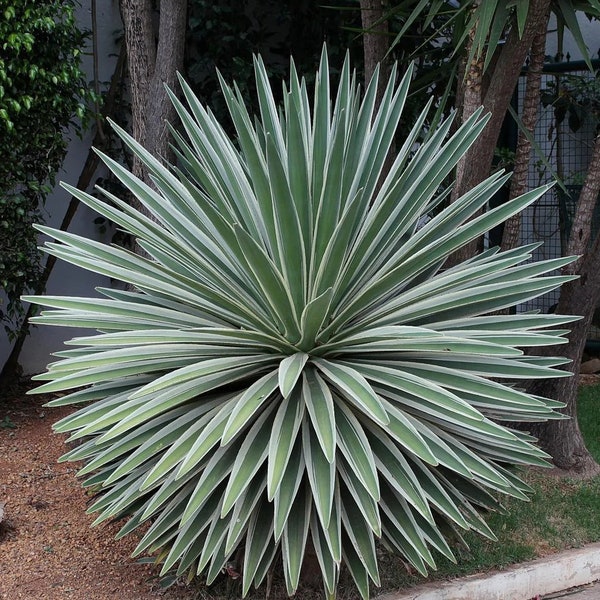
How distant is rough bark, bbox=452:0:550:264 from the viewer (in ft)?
12.0

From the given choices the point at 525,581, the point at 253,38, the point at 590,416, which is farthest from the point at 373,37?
the point at 590,416

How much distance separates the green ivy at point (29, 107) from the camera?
171 inches

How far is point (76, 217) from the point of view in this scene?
20.1 feet

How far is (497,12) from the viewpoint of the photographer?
3.52 meters

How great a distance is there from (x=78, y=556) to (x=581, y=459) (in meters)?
2.94

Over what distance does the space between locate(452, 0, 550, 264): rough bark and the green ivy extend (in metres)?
2.37

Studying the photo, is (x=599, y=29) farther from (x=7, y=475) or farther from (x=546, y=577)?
(x=7, y=475)

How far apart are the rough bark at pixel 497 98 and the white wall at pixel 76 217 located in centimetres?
332

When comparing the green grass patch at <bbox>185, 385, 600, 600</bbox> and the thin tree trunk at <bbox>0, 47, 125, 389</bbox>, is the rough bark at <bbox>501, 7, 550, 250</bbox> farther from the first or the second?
the thin tree trunk at <bbox>0, 47, 125, 389</bbox>

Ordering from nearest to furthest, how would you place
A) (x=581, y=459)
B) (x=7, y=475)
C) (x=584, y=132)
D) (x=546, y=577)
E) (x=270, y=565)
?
1. (x=270, y=565)
2. (x=546, y=577)
3. (x=7, y=475)
4. (x=581, y=459)
5. (x=584, y=132)

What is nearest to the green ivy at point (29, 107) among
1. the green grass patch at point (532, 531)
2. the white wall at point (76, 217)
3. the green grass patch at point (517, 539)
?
the white wall at point (76, 217)

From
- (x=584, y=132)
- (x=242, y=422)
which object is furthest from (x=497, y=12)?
(x=584, y=132)

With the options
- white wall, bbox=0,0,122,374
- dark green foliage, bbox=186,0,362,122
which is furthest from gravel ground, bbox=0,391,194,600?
dark green foliage, bbox=186,0,362,122

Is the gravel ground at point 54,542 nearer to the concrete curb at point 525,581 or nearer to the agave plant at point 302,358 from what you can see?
the agave plant at point 302,358
